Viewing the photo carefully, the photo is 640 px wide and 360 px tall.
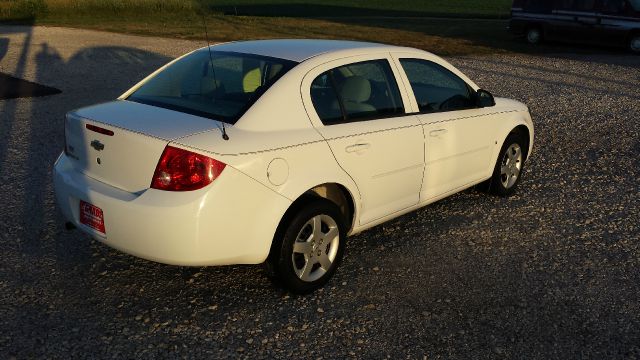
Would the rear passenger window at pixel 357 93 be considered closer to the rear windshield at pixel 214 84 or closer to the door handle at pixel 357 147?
the door handle at pixel 357 147

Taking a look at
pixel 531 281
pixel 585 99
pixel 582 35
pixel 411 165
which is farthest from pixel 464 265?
pixel 582 35

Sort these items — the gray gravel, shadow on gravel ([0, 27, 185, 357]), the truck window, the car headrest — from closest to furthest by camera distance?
1. the gray gravel
2. shadow on gravel ([0, 27, 185, 357])
3. the car headrest
4. the truck window

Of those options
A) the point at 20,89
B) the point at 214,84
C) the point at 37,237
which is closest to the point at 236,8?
the point at 20,89

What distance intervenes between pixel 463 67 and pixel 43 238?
12.7 meters

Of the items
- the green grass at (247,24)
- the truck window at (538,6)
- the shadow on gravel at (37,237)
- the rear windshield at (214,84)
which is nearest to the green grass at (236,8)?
the green grass at (247,24)

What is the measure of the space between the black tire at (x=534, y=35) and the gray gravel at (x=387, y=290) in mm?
15524

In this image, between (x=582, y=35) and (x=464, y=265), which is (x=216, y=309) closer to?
(x=464, y=265)

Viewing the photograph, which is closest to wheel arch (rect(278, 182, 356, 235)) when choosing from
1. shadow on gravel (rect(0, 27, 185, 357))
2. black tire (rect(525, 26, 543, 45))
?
shadow on gravel (rect(0, 27, 185, 357))

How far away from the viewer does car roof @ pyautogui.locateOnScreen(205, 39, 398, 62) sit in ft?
14.2

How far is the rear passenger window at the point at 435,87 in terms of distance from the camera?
481 centimetres

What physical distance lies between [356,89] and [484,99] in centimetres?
160

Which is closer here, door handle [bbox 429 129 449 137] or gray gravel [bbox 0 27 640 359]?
gray gravel [bbox 0 27 640 359]

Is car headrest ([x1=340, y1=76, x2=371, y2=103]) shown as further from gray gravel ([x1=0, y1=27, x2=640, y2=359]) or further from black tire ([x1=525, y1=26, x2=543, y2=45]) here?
black tire ([x1=525, y1=26, x2=543, y2=45])

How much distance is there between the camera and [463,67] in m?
15.8
